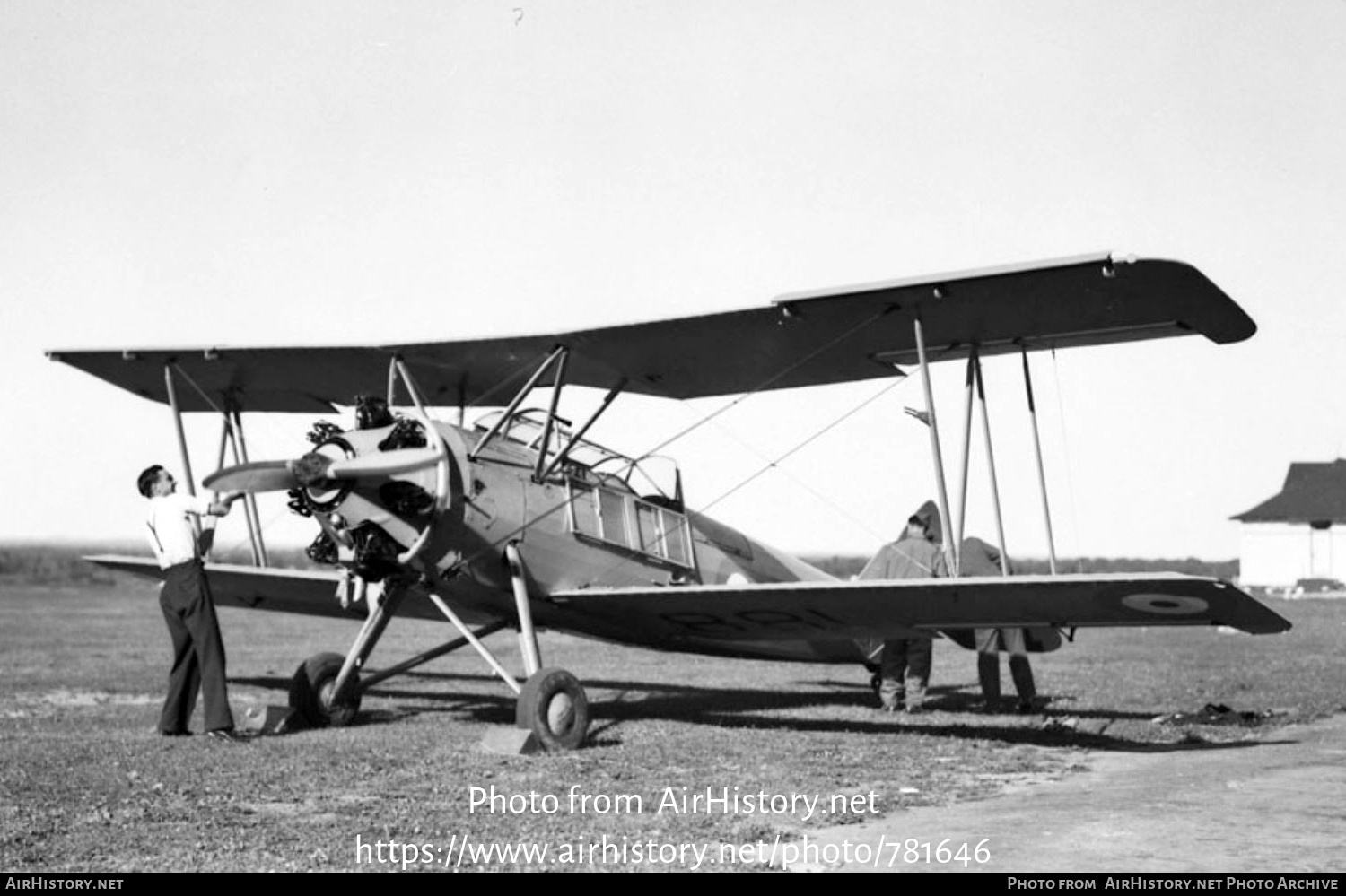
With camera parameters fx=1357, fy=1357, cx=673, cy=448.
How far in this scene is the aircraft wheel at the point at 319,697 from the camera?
10.1 metres

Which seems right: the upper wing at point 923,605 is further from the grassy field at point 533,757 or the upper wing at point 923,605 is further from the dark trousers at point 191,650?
the dark trousers at point 191,650

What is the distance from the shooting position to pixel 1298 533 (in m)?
59.6

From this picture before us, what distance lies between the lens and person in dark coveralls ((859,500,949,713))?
11.8 meters

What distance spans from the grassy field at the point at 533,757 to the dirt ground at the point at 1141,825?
0.35m

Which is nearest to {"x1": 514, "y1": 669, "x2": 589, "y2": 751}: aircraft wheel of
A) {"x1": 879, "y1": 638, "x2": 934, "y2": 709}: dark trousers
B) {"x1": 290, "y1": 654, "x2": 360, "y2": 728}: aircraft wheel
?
{"x1": 290, "y1": 654, "x2": 360, "y2": 728}: aircraft wheel

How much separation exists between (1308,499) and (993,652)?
5468 centimetres

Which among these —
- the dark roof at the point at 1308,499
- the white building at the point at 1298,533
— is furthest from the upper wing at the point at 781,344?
the dark roof at the point at 1308,499

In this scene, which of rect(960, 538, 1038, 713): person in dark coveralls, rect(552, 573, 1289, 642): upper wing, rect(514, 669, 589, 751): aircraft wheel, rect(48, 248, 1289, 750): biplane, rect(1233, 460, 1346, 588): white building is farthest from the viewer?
rect(1233, 460, 1346, 588): white building

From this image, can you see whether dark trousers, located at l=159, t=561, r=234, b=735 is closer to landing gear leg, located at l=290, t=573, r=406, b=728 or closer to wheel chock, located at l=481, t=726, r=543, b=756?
landing gear leg, located at l=290, t=573, r=406, b=728

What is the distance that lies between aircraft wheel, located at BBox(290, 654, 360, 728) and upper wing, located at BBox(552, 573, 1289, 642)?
1844mm

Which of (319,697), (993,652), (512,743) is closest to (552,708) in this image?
(512,743)

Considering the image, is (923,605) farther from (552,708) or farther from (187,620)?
(187,620)

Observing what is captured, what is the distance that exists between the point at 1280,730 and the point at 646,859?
680cm
